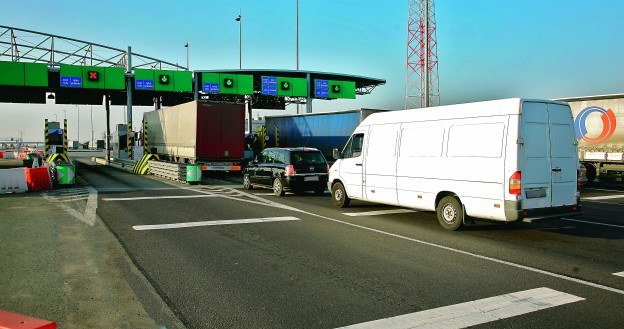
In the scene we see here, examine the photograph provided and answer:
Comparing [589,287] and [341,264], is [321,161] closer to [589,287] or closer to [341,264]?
[341,264]

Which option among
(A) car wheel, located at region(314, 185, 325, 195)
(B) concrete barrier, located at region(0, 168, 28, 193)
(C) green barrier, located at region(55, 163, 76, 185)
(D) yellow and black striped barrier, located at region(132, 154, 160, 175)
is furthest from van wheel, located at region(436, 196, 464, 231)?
(D) yellow and black striped barrier, located at region(132, 154, 160, 175)

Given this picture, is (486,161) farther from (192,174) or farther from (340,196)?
(192,174)

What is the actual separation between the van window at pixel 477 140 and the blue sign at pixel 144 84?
37.8 meters

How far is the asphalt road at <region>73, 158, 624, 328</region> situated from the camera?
450cm

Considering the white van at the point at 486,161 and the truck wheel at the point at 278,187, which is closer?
the white van at the point at 486,161

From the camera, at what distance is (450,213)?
353 inches

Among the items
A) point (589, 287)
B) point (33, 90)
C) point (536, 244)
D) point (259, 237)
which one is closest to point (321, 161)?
point (259, 237)

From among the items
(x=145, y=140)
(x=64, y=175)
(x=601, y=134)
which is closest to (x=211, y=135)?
(x=64, y=175)

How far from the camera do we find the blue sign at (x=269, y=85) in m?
46.6

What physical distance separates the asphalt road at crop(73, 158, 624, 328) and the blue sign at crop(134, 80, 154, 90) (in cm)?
3294

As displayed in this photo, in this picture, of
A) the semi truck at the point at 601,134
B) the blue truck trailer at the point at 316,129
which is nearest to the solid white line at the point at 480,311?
the semi truck at the point at 601,134

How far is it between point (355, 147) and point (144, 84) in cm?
3477

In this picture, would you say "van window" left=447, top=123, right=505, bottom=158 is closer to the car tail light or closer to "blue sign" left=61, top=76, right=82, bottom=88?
the car tail light

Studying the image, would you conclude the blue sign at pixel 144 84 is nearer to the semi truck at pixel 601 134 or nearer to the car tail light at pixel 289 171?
the car tail light at pixel 289 171
